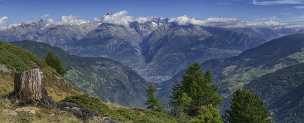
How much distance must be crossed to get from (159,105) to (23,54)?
53479 millimetres

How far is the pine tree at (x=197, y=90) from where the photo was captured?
115 metres

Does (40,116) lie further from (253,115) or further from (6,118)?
(253,115)

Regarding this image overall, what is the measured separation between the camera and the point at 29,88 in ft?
90.0

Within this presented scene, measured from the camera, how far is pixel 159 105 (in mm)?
139000

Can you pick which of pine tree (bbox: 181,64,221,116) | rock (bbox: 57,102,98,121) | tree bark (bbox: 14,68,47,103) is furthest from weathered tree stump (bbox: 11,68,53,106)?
pine tree (bbox: 181,64,221,116)

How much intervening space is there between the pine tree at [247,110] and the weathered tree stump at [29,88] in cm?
7771

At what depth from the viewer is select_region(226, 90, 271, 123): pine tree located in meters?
101

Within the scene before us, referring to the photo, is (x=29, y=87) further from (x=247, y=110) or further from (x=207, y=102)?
(x=207, y=102)

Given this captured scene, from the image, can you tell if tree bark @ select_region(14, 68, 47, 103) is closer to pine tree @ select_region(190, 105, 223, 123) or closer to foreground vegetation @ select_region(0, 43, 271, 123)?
foreground vegetation @ select_region(0, 43, 271, 123)

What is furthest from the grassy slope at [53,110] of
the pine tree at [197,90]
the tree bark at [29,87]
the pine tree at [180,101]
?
the pine tree at [197,90]

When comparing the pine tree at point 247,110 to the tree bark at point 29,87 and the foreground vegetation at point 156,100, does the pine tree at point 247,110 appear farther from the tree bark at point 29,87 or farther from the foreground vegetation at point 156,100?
the tree bark at point 29,87

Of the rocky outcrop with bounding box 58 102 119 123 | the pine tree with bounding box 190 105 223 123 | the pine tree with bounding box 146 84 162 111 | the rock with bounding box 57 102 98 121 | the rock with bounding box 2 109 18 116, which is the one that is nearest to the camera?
the rock with bounding box 2 109 18 116

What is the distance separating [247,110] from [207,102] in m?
16.0

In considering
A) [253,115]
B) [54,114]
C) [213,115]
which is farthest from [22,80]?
[253,115]
